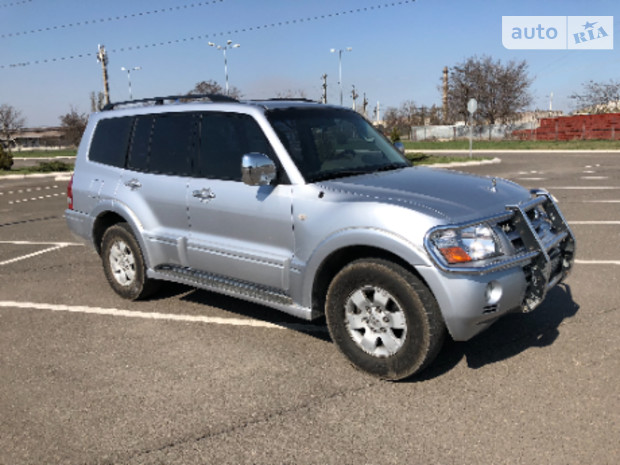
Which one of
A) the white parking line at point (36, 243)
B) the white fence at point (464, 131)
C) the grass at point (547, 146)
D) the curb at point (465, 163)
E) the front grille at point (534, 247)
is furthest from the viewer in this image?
the white fence at point (464, 131)

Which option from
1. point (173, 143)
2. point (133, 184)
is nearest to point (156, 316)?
point (133, 184)

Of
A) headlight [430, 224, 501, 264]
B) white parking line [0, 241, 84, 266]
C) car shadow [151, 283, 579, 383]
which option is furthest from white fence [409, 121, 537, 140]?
headlight [430, 224, 501, 264]

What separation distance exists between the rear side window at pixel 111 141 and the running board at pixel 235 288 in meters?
1.24

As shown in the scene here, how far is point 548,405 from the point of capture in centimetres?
355

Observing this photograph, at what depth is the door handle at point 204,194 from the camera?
4891 millimetres

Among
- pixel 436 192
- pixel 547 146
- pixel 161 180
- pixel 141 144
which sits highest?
pixel 141 144

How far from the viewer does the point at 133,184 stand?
5625 millimetres

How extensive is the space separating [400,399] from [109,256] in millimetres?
3568

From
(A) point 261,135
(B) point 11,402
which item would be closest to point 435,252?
(A) point 261,135

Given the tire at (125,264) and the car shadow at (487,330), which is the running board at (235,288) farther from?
the car shadow at (487,330)

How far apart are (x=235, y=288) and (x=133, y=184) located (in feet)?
5.27

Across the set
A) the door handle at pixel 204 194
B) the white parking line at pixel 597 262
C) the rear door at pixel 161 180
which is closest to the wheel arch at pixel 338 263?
the door handle at pixel 204 194

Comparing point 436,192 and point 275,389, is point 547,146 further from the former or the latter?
Result: point 275,389

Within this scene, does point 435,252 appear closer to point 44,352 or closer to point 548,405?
point 548,405
